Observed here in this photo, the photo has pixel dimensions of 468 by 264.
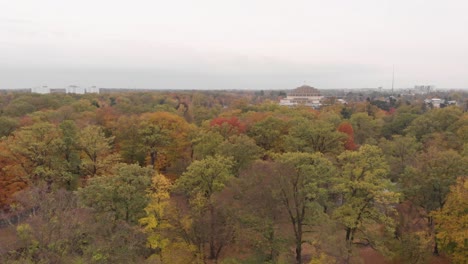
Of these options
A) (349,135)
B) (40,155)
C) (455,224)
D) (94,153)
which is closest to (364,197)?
(455,224)

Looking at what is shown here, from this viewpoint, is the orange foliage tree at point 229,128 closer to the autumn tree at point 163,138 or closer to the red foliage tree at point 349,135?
the autumn tree at point 163,138

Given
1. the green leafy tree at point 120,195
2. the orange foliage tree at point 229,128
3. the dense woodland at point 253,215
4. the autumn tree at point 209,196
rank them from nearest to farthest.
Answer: the dense woodland at point 253,215, the autumn tree at point 209,196, the green leafy tree at point 120,195, the orange foliage tree at point 229,128

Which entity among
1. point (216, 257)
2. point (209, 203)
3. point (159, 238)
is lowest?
point (216, 257)

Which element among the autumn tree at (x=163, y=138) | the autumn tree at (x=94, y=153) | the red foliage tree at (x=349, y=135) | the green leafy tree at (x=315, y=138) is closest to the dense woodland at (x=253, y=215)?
the autumn tree at (x=94, y=153)

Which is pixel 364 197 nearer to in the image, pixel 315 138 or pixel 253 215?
pixel 253 215

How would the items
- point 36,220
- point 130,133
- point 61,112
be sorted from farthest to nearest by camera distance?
point 61,112 → point 130,133 → point 36,220

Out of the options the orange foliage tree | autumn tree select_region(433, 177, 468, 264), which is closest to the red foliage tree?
the orange foliage tree

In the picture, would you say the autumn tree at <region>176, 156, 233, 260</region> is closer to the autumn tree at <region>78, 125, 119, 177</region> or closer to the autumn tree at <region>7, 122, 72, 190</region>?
the autumn tree at <region>78, 125, 119, 177</region>

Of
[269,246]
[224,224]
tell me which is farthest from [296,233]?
[224,224]

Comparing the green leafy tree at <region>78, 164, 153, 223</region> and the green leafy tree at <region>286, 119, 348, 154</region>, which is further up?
the green leafy tree at <region>286, 119, 348, 154</region>

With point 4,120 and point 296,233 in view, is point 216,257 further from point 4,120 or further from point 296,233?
point 4,120

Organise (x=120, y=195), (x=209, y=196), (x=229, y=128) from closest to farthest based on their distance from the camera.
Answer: (x=120, y=195)
(x=209, y=196)
(x=229, y=128)
